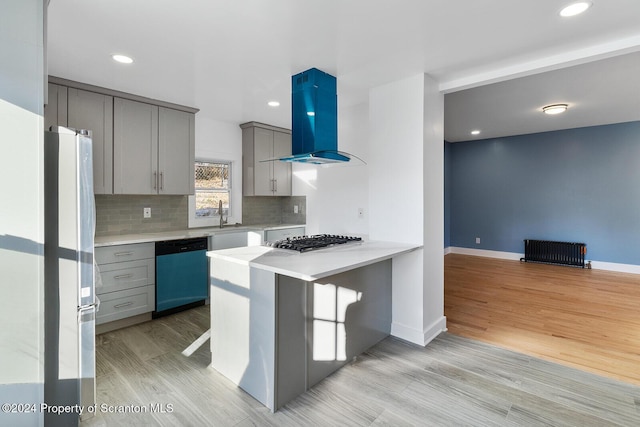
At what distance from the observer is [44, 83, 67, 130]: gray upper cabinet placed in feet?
9.65

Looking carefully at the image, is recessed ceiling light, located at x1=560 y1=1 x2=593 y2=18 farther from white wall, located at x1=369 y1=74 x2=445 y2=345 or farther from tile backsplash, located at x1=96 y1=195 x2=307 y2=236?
tile backsplash, located at x1=96 y1=195 x2=307 y2=236

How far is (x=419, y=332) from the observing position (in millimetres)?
2863

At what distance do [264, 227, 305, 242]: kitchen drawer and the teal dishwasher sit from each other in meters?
0.94

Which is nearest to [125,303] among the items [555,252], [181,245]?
[181,245]

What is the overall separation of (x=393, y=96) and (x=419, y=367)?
2.38 m

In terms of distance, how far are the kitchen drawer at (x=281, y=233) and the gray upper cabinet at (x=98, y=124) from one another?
1936 mm

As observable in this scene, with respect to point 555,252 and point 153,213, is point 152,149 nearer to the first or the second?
point 153,213

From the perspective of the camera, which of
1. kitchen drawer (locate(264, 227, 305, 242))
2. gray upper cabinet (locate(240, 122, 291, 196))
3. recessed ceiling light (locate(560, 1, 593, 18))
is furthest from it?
gray upper cabinet (locate(240, 122, 291, 196))

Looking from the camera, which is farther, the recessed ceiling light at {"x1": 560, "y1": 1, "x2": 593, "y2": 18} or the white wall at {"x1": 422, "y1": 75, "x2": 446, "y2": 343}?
the white wall at {"x1": 422, "y1": 75, "x2": 446, "y2": 343}

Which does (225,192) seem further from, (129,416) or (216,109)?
(129,416)

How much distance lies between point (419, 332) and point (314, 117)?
2139 mm

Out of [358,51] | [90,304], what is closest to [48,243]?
[90,304]

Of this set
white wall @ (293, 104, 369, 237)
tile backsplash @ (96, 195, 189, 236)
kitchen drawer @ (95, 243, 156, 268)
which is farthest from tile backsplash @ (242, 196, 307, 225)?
kitchen drawer @ (95, 243, 156, 268)

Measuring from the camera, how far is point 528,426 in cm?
183
